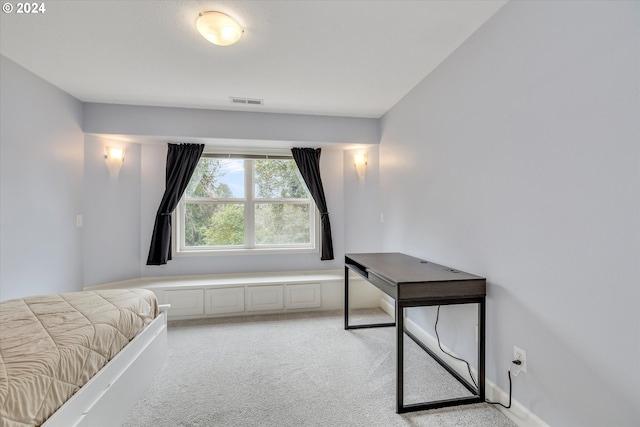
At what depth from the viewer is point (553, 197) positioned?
1.46 m

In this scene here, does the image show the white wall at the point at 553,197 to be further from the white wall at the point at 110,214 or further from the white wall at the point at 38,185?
the white wall at the point at 110,214

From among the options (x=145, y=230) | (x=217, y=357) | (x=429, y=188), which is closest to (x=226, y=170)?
(x=145, y=230)

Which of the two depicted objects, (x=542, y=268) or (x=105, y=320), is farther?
(x=105, y=320)

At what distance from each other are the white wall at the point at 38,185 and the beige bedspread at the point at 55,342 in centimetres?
68

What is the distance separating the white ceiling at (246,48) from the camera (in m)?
1.76

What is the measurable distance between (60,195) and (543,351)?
13.5ft

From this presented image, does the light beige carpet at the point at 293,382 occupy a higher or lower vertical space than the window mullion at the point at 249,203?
lower

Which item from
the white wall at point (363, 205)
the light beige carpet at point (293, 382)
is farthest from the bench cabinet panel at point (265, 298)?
the white wall at point (363, 205)

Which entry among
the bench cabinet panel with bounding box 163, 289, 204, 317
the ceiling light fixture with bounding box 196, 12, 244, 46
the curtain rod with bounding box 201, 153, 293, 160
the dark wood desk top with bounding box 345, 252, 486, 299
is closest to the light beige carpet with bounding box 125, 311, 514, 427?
the bench cabinet panel with bounding box 163, 289, 204, 317

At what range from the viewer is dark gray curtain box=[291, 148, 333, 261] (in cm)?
391

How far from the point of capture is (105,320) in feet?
5.65

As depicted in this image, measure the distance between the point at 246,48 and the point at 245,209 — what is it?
2.22 m

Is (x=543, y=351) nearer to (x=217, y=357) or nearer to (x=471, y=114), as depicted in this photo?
(x=471, y=114)

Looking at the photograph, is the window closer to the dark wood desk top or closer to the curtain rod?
the curtain rod
